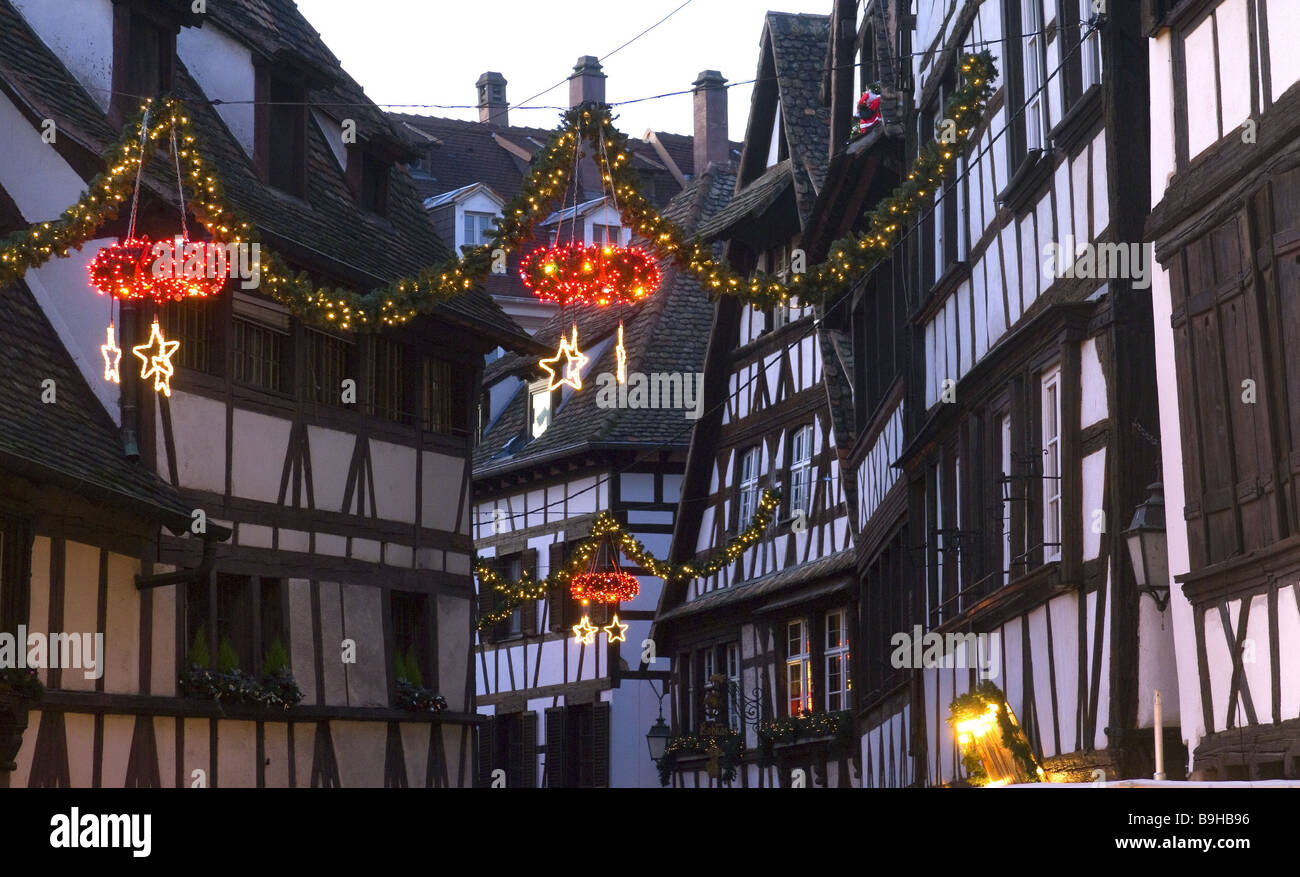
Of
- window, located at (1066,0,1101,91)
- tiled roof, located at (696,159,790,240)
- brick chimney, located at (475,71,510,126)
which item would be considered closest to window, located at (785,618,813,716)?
tiled roof, located at (696,159,790,240)

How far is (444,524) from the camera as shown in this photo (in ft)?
74.9

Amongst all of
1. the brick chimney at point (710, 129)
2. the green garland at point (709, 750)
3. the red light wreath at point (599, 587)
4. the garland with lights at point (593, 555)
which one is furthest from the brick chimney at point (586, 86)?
the red light wreath at point (599, 587)

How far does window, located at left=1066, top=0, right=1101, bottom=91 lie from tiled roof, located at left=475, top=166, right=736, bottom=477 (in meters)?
19.8

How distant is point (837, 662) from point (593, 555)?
3.53m

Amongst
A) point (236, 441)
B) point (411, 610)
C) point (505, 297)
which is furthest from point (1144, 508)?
point (505, 297)

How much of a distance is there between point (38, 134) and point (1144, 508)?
10032 millimetres

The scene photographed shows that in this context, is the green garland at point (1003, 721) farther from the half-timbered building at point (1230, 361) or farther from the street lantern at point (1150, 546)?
the half-timbered building at point (1230, 361)

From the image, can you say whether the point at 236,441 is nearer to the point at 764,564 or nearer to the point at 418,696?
the point at 418,696

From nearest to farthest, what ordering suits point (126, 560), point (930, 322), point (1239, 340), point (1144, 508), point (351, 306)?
point (1239, 340) → point (1144, 508) → point (351, 306) → point (126, 560) → point (930, 322)

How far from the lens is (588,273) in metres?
13.3

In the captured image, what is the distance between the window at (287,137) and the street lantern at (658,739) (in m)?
12.6

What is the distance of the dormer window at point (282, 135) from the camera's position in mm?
21719

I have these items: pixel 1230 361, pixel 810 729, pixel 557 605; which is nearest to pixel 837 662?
pixel 810 729

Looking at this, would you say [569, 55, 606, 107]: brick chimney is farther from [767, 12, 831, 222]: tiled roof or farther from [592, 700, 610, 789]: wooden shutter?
[592, 700, 610, 789]: wooden shutter
